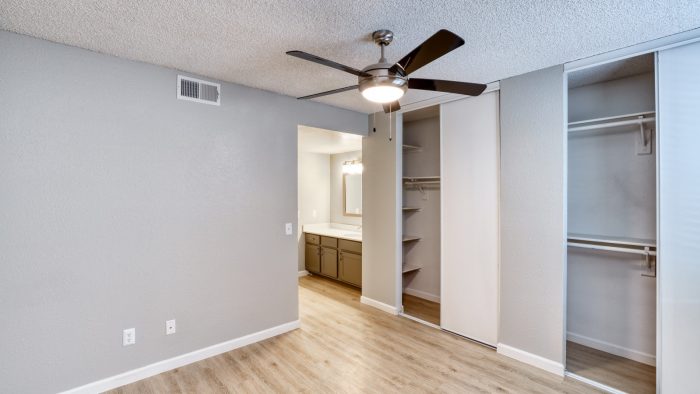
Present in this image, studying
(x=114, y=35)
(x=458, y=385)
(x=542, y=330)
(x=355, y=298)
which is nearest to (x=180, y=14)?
(x=114, y=35)

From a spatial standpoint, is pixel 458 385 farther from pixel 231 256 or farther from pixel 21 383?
pixel 21 383

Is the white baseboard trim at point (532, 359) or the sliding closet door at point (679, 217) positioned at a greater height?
the sliding closet door at point (679, 217)

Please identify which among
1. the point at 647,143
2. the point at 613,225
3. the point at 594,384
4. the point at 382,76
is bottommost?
the point at 594,384

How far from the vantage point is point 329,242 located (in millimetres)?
5277

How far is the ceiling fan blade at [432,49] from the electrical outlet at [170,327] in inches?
103

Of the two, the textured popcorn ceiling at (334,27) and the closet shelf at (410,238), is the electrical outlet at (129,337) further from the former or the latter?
the closet shelf at (410,238)

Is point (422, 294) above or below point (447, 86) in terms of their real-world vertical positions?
below

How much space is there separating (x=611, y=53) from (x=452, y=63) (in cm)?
115

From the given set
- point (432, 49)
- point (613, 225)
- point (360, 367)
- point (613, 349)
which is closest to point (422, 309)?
point (360, 367)

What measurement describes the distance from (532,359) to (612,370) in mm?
612

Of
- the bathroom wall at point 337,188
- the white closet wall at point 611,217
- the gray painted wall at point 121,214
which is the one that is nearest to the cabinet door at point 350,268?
the bathroom wall at point 337,188

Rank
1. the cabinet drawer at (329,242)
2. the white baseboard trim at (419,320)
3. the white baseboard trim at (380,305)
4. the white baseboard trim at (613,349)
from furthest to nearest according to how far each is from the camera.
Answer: the cabinet drawer at (329,242), the white baseboard trim at (380,305), the white baseboard trim at (419,320), the white baseboard trim at (613,349)

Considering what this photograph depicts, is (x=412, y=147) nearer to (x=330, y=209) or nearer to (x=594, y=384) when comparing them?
(x=330, y=209)

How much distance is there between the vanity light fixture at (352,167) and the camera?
18.0 ft
